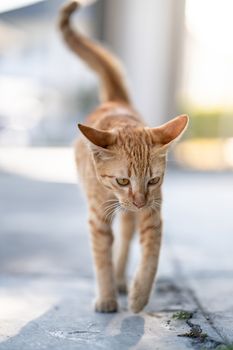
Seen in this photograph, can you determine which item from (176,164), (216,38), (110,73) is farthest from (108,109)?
(216,38)

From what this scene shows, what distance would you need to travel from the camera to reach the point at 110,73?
149 inches

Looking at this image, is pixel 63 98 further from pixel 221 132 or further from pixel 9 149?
pixel 221 132

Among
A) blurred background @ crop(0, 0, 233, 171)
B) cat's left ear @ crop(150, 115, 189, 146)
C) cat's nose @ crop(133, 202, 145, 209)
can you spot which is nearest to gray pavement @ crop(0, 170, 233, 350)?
cat's nose @ crop(133, 202, 145, 209)

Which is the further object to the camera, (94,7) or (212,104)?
(212,104)

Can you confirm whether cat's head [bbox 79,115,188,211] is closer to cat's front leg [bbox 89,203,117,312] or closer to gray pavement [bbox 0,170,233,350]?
cat's front leg [bbox 89,203,117,312]

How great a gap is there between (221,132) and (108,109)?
6206mm

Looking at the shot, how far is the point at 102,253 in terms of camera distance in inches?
117

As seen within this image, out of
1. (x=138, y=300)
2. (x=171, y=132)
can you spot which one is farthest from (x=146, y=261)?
(x=171, y=132)

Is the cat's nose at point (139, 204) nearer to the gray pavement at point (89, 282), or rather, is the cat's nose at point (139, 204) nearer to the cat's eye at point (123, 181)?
the cat's eye at point (123, 181)

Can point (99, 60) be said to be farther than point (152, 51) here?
No

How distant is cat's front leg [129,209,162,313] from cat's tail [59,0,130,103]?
3.51 feet

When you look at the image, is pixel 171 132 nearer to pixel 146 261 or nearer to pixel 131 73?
pixel 146 261

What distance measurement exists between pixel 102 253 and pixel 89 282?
0.49 m

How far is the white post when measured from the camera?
27.3 feet
